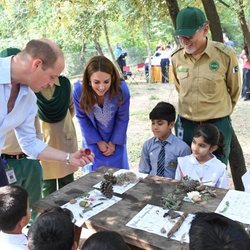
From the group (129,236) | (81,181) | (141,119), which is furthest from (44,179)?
(141,119)

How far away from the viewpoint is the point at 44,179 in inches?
137

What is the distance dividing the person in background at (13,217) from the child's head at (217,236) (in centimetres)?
106

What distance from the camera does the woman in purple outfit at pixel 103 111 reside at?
2986 millimetres

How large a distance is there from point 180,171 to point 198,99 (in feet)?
1.99

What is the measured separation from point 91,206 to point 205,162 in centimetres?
100

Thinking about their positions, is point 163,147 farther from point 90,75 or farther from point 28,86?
point 28,86

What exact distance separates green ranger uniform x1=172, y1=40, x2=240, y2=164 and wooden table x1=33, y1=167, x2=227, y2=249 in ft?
2.65

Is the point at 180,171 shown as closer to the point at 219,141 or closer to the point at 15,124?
the point at 219,141

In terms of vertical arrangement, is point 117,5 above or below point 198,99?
above

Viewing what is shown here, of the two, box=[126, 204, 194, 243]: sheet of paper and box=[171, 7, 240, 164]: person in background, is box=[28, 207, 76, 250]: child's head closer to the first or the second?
box=[126, 204, 194, 243]: sheet of paper

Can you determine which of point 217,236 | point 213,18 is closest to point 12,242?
point 217,236

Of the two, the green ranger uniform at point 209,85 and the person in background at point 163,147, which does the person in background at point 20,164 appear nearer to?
the person in background at point 163,147

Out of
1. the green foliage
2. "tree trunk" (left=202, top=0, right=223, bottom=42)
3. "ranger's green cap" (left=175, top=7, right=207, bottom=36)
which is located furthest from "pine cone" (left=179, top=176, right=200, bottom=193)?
the green foliage

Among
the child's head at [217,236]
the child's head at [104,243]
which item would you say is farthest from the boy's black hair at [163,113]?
the child's head at [217,236]
